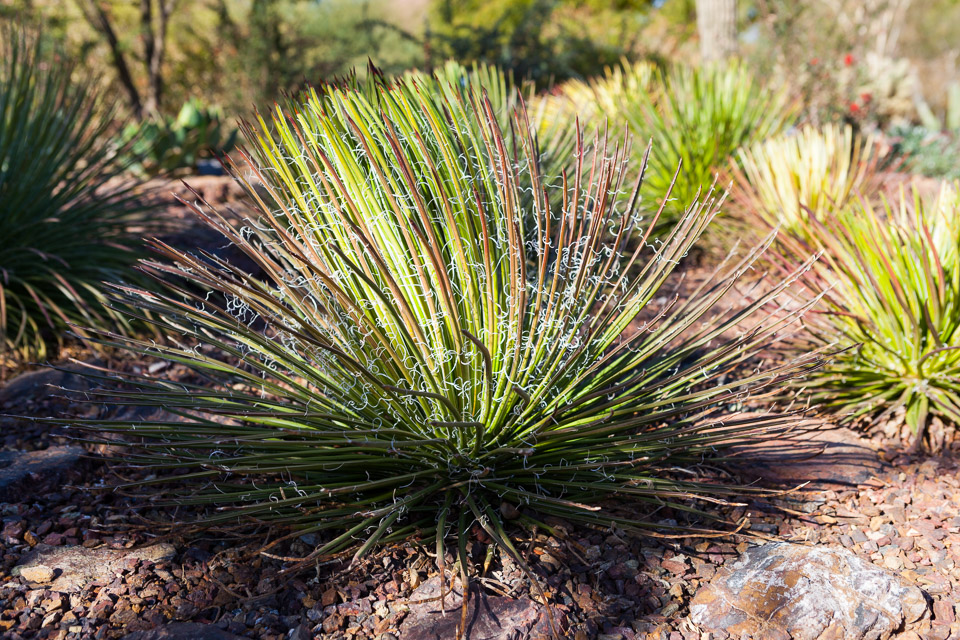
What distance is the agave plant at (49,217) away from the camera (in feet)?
10.7

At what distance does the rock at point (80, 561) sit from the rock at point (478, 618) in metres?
0.76

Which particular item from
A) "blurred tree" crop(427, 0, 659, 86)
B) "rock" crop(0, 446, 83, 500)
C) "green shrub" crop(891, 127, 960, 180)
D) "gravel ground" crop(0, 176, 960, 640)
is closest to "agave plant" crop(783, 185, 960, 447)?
"gravel ground" crop(0, 176, 960, 640)

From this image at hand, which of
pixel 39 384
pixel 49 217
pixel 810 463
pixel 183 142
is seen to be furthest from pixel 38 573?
pixel 183 142

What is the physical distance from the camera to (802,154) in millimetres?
4387

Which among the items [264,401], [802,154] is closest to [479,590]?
[264,401]

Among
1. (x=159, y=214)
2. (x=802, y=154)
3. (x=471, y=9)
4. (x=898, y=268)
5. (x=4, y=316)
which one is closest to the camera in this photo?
(x=898, y=268)

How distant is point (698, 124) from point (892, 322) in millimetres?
2564

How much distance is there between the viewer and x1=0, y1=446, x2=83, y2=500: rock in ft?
7.47

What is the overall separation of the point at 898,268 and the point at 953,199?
1.92 ft

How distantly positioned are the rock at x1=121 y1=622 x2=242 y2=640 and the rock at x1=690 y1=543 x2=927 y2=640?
123cm

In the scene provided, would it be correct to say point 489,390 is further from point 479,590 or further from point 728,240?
point 728,240

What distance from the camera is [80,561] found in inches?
76.8

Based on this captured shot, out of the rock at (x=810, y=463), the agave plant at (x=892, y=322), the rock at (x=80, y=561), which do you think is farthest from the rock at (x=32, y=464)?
the agave plant at (x=892, y=322)

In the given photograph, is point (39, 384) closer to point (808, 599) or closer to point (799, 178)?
point (808, 599)
